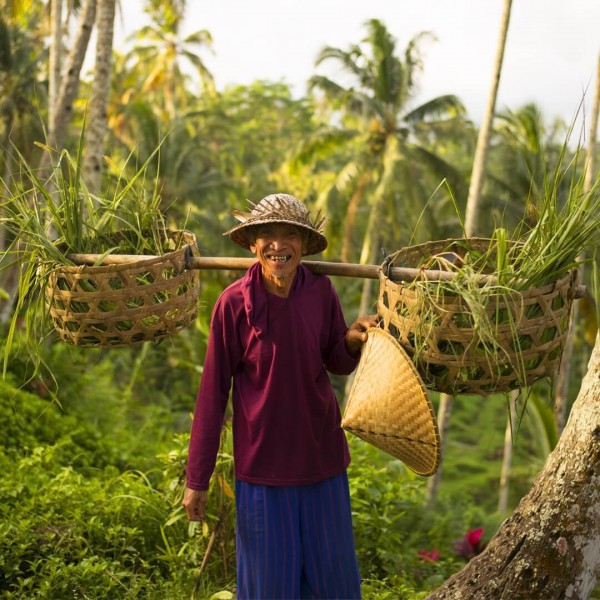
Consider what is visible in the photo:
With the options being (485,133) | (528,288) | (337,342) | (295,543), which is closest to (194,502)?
(295,543)

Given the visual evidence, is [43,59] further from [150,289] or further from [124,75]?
[150,289]

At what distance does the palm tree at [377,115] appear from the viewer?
20.3m

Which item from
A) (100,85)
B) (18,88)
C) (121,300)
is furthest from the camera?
(18,88)

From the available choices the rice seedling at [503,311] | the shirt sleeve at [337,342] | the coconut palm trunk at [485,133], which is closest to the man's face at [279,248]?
the shirt sleeve at [337,342]

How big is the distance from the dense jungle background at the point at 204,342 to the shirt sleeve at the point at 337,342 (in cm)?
26

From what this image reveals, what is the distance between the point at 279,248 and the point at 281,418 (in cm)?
55

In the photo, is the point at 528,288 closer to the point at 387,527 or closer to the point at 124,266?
the point at 124,266

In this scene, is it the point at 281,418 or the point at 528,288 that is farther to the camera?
the point at 281,418

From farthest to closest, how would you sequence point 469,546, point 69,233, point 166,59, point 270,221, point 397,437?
point 166,59 < point 469,546 < point 69,233 < point 270,221 < point 397,437

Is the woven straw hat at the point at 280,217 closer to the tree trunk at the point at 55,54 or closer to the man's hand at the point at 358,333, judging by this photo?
the man's hand at the point at 358,333

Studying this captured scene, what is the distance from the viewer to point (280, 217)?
272 cm

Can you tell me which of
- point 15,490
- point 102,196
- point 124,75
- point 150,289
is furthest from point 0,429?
point 124,75

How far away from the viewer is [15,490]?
417 cm

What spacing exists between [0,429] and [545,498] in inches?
147
